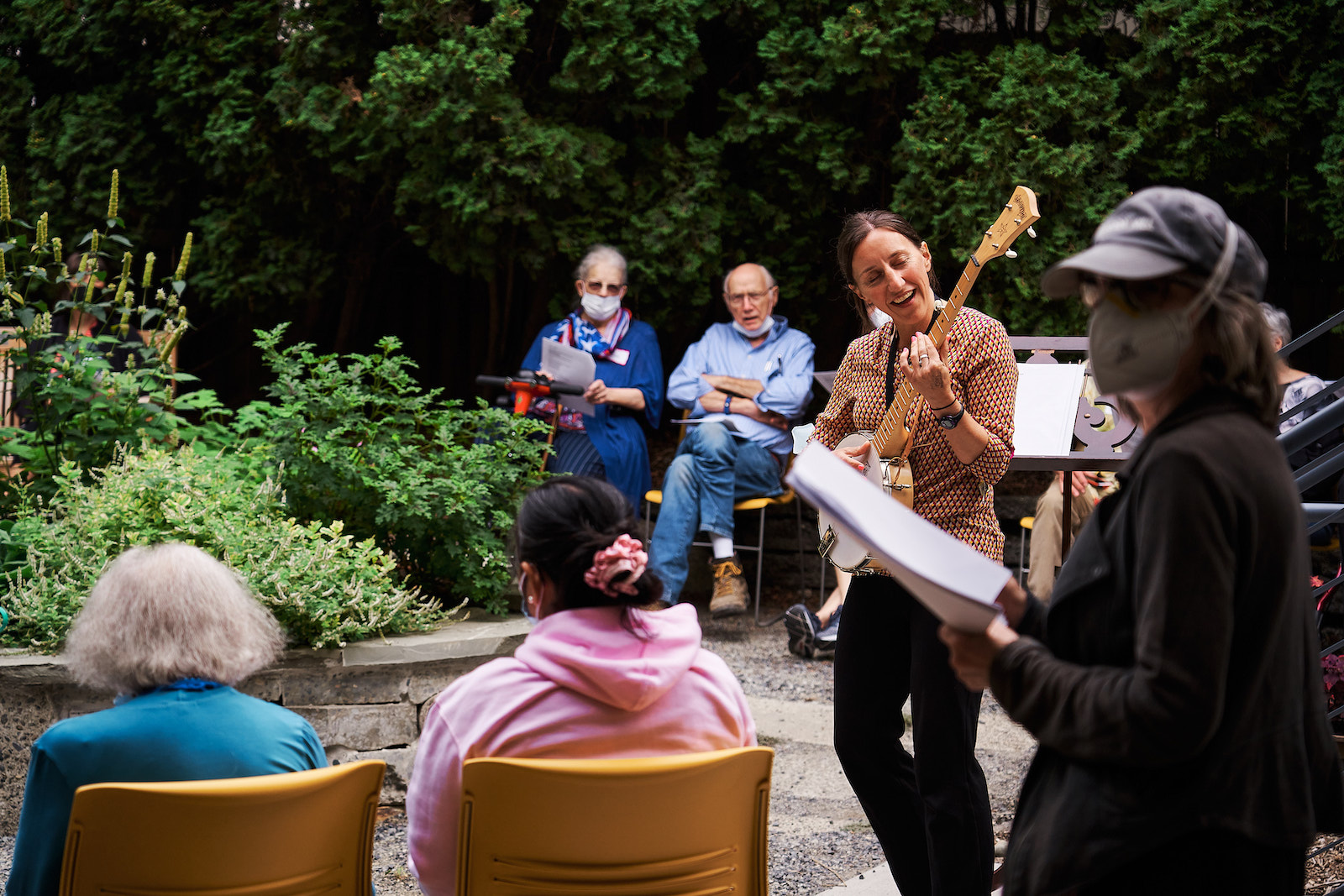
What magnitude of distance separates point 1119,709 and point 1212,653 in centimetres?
11

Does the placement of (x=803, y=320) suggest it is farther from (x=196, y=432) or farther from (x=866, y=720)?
(x=866, y=720)

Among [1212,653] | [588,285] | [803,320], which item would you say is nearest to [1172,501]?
[1212,653]

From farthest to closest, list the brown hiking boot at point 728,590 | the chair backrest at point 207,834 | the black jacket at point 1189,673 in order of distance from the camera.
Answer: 1. the brown hiking boot at point 728,590
2. the chair backrest at point 207,834
3. the black jacket at point 1189,673

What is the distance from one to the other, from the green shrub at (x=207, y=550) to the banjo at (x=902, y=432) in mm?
1640

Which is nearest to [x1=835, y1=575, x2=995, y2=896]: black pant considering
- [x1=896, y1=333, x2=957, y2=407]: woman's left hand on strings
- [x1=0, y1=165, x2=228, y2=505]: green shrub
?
[x1=896, y1=333, x2=957, y2=407]: woman's left hand on strings

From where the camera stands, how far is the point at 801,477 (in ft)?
4.20

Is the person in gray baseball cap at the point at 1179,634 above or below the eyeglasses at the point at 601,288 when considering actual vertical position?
below

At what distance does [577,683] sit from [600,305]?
4.58 m

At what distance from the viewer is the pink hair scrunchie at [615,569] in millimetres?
1793

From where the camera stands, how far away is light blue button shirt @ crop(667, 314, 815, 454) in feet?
19.9

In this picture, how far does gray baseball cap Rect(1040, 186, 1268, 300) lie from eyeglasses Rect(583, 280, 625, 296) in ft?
16.2

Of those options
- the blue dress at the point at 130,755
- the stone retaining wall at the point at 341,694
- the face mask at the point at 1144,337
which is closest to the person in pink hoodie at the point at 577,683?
the blue dress at the point at 130,755

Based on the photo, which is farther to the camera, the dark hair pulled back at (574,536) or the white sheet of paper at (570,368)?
the white sheet of paper at (570,368)

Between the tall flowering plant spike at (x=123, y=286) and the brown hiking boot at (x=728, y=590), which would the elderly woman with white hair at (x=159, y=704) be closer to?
the tall flowering plant spike at (x=123, y=286)
